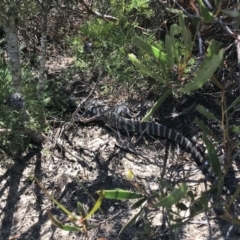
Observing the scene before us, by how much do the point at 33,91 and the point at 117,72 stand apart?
0.60 m

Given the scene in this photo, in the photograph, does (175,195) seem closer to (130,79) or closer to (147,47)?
(147,47)

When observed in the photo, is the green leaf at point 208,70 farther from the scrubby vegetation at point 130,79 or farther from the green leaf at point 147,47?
the green leaf at point 147,47

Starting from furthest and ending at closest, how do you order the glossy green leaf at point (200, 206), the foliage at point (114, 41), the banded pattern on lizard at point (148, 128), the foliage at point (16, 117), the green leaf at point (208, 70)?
the banded pattern on lizard at point (148, 128) → the foliage at point (16, 117) → the foliage at point (114, 41) → the glossy green leaf at point (200, 206) → the green leaf at point (208, 70)

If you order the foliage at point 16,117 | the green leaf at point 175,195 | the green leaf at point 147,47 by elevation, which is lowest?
the green leaf at point 175,195

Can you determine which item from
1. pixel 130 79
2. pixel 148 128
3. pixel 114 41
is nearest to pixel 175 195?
pixel 114 41

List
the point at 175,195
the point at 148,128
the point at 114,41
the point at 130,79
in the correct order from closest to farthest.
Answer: the point at 175,195, the point at 114,41, the point at 130,79, the point at 148,128

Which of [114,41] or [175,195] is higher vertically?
[114,41]

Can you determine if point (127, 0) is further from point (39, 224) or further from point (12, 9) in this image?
point (39, 224)

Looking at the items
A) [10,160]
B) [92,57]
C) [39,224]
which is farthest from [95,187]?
[92,57]

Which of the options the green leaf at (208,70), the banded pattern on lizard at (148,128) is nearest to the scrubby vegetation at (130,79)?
the green leaf at (208,70)

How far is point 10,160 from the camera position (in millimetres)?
2922

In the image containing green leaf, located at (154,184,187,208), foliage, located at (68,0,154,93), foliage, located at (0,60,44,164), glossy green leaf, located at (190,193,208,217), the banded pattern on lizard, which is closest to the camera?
green leaf, located at (154,184,187,208)

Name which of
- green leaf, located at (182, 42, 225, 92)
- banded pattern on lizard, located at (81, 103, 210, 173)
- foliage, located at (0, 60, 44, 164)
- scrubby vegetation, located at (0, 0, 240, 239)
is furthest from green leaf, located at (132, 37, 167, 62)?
banded pattern on lizard, located at (81, 103, 210, 173)

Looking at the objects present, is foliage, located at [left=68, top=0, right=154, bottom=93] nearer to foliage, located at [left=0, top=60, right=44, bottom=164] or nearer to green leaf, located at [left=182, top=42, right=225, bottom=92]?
foliage, located at [left=0, top=60, right=44, bottom=164]
